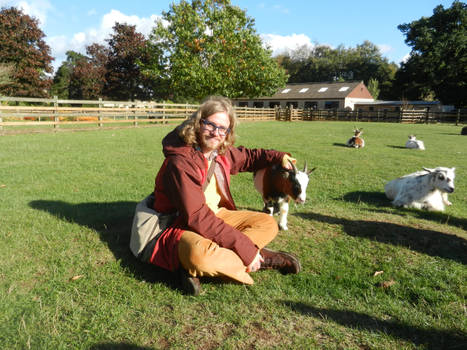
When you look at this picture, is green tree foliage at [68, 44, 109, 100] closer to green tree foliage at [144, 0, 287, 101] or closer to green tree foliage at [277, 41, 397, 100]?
green tree foliage at [144, 0, 287, 101]

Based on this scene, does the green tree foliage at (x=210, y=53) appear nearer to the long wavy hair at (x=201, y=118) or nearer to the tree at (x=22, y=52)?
the tree at (x=22, y=52)

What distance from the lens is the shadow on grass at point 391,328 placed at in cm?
242

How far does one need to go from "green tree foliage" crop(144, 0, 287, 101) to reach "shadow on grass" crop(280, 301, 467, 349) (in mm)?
29246

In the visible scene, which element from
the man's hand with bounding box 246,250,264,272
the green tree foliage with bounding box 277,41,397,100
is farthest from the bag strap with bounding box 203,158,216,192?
the green tree foliage with bounding box 277,41,397,100

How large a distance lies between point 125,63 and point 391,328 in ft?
151

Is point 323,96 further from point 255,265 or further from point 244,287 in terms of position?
point 244,287

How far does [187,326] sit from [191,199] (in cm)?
107

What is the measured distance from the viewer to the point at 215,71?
30.5 m

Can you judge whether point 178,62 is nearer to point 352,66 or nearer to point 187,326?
point 187,326

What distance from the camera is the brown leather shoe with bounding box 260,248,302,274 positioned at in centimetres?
337

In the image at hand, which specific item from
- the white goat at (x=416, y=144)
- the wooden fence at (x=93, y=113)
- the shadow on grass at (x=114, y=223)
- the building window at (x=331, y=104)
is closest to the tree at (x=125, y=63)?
the wooden fence at (x=93, y=113)

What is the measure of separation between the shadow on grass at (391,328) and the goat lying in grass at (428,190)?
12.6 feet

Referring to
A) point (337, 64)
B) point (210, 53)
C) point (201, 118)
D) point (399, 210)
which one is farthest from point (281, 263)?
point (337, 64)

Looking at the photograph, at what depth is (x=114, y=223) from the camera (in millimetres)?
4562
